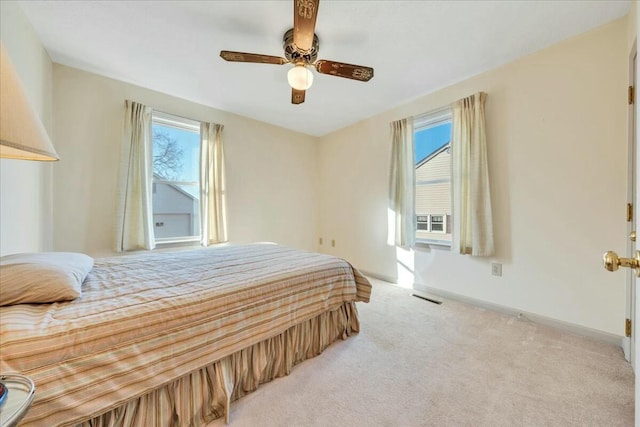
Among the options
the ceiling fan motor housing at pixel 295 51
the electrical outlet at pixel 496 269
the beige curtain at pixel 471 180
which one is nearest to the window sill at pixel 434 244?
the beige curtain at pixel 471 180

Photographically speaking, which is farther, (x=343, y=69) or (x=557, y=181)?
(x=557, y=181)

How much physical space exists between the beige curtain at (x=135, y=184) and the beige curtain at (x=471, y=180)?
11.4 ft

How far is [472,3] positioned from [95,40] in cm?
297

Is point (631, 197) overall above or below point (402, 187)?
below

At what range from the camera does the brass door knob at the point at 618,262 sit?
598 mm

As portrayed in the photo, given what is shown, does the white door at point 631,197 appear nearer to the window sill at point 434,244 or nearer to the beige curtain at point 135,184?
the window sill at point 434,244

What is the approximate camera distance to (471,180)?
2449 mm

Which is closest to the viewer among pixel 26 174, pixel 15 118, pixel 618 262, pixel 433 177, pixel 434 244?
pixel 15 118

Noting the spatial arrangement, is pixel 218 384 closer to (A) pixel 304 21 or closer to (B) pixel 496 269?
(A) pixel 304 21

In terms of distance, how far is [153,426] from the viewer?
3.39 feet

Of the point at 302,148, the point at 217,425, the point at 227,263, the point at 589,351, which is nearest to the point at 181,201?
the point at 227,263

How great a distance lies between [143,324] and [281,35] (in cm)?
217

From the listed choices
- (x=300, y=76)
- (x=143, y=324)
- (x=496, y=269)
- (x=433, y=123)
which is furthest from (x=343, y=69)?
(x=496, y=269)

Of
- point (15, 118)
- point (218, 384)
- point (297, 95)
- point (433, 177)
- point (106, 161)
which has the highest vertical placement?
point (297, 95)
